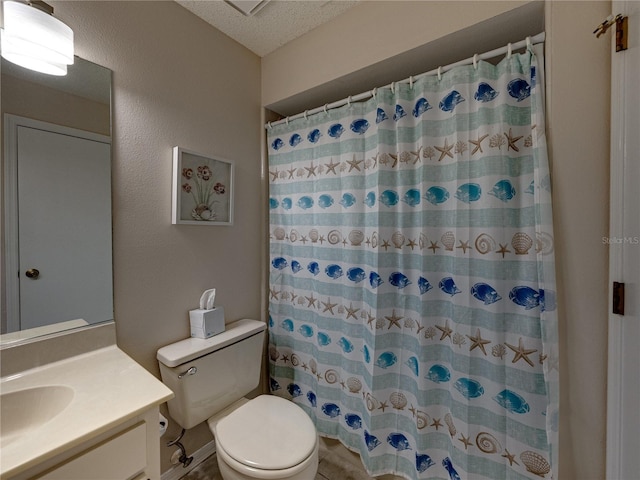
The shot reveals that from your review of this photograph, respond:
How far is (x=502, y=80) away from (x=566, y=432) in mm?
1297

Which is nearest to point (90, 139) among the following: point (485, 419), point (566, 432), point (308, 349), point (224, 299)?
point (224, 299)

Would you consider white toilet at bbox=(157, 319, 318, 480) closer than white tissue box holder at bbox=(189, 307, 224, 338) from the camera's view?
Yes

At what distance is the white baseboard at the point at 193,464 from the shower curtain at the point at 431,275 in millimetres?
581

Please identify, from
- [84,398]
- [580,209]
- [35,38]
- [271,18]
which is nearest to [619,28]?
[580,209]

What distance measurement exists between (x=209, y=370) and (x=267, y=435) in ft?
1.31

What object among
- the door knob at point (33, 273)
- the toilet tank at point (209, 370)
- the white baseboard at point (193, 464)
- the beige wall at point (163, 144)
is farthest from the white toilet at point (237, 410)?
the door knob at point (33, 273)

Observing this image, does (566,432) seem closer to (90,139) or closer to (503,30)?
(503,30)

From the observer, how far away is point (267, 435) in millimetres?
1159

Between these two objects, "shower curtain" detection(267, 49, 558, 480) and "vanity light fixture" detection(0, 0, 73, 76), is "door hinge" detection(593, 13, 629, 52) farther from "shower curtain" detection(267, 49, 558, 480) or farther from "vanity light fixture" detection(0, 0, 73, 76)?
"vanity light fixture" detection(0, 0, 73, 76)

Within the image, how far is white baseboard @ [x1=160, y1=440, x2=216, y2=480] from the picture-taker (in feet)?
4.46

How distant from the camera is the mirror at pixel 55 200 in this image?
934 mm

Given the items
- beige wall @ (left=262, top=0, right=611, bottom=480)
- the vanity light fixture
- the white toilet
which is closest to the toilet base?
the white toilet

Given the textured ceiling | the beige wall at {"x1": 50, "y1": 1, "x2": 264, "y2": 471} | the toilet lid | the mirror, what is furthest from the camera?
the textured ceiling

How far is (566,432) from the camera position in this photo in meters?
0.92
